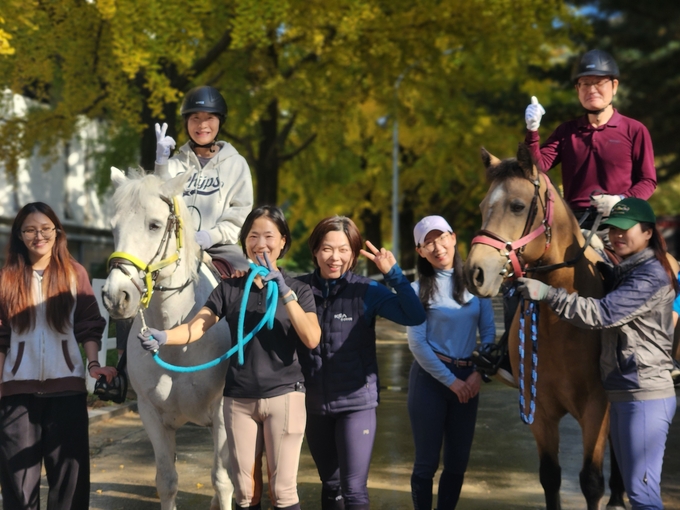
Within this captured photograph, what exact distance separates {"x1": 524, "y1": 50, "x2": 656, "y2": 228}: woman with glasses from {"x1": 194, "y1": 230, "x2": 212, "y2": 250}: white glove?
206 cm

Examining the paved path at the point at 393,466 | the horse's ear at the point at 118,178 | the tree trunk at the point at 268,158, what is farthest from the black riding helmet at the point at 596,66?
the tree trunk at the point at 268,158

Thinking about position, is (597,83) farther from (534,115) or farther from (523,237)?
(523,237)

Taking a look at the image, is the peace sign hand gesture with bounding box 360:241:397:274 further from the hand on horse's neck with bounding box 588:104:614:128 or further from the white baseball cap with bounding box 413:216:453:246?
the hand on horse's neck with bounding box 588:104:614:128

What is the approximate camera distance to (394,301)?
4586mm

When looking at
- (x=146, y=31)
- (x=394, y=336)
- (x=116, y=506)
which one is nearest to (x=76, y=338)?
(x=116, y=506)

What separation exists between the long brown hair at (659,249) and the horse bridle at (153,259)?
8.19 feet

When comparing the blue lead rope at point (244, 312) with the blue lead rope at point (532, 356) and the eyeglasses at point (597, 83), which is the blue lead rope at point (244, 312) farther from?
the eyeglasses at point (597, 83)

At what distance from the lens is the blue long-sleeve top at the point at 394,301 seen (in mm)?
4445

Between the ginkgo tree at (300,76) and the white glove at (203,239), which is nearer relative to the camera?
the white glove at (203,239)

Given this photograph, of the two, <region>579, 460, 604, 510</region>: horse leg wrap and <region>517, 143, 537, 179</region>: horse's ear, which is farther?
<region>579, 460, 604, 510</region>: horse leg wrap

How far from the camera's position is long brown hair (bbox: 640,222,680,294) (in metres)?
4.49

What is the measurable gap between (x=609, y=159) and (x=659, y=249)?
872 millimetres

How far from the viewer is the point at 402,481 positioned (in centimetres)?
707

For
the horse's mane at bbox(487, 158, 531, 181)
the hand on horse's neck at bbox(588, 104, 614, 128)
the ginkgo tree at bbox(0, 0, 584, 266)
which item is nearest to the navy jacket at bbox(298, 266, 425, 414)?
the horse's mane at bbox(487, 158, 531, 181)
